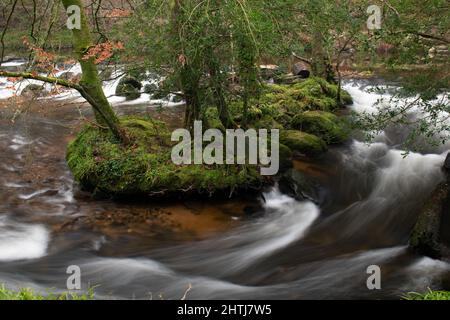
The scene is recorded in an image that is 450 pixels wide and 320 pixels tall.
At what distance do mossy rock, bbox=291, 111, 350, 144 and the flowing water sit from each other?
60.0 inches

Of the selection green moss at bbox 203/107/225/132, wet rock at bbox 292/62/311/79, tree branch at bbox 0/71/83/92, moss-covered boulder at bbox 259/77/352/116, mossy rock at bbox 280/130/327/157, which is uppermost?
wet rock at bbox 292/62/311/79

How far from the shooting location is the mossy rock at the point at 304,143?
1079cm

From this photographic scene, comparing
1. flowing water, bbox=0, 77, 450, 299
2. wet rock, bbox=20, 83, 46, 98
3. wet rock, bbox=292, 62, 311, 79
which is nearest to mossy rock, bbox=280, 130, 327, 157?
flowing water, bbox=0, 77, 450, 299

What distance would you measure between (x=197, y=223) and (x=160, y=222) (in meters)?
0.67

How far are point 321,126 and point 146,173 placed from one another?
18.4 feet

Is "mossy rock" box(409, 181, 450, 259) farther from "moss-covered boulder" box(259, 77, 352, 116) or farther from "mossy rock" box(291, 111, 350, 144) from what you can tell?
"moss-covered boulder" box(259, 77, 352, 116)

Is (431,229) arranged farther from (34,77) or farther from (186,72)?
(34,77)

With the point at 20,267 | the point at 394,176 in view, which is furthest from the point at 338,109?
the point at 20,267

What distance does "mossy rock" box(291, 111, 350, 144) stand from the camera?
1180cm

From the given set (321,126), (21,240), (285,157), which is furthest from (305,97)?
(21,240)

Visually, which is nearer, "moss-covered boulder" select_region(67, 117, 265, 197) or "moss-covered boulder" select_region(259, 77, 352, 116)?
"moss-covered boulder" select_region(67, 117, 265, 197)

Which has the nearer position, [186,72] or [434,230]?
[434,230]

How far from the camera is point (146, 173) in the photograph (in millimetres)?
8453
